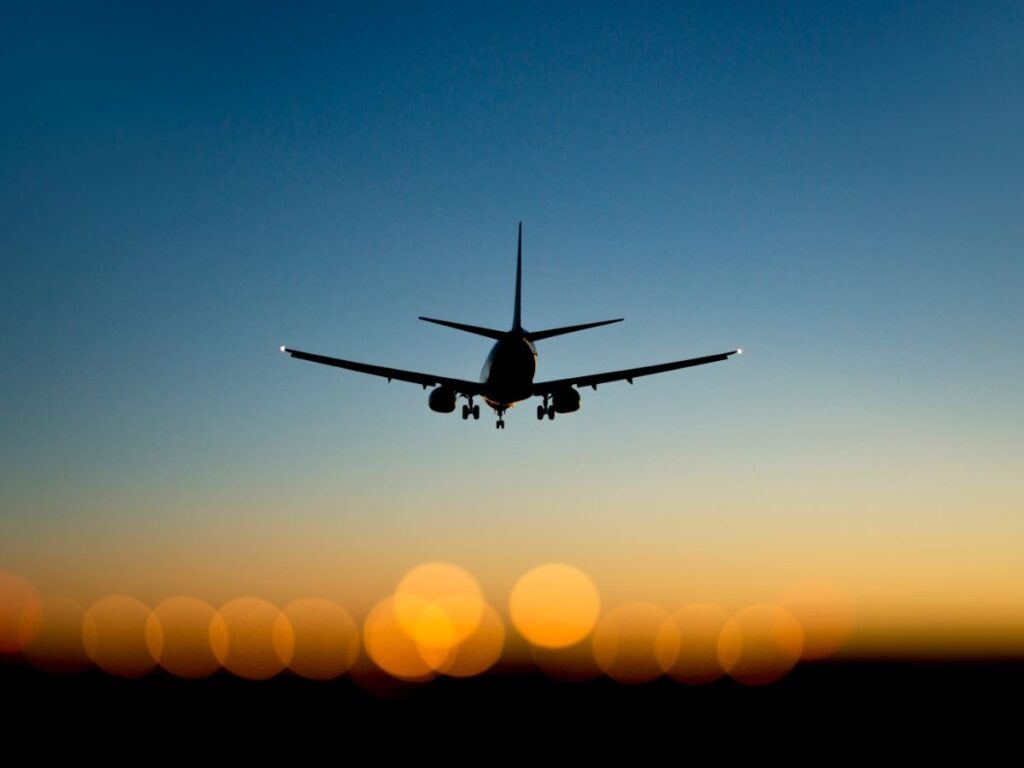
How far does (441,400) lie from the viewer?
225ft

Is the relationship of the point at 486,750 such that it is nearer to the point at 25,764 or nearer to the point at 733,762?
the point at 733,762

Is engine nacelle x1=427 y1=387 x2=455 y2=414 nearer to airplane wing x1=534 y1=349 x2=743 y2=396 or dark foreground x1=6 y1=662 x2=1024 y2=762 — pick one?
airplane wing x1=534 y1=349 x2=743 y2=396

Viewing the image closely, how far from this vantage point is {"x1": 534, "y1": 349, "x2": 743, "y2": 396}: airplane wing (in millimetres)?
70812

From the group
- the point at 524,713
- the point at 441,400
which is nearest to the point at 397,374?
the point at 441,400

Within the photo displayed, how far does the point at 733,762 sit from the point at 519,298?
44944 mm

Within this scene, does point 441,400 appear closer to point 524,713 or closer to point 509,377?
point 509,377

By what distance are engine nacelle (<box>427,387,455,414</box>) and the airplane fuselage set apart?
3.20m

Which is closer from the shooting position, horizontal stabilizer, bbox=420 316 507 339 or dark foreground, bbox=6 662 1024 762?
horizontal stabilizer, bbox=420 316 507 339

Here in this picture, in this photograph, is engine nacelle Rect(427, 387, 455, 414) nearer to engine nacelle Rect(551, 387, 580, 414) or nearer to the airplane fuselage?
the airplane fuselage

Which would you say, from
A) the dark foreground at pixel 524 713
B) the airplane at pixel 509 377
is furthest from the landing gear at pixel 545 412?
the dark foreground at pixel 524 713

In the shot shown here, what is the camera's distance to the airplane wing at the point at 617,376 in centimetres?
7081

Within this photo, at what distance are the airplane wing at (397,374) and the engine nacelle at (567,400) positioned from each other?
659 centimetres

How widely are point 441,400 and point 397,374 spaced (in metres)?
7.19

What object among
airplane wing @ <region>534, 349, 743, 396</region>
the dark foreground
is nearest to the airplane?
airplane wing @ <region>534, 349, 743, 396</region>
